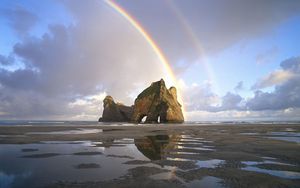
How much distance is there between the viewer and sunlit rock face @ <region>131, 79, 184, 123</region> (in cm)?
13401

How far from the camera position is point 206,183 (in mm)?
13055

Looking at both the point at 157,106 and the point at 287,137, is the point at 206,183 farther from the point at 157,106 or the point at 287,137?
the point at 157,106

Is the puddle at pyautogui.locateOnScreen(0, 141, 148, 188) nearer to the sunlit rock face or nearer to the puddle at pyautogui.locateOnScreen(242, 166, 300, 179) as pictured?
the puddle at pyautogui.locateOnScreen(242, 166, 300, 179)

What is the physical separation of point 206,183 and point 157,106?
122215 millimetres

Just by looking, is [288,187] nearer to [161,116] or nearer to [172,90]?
[161,116]

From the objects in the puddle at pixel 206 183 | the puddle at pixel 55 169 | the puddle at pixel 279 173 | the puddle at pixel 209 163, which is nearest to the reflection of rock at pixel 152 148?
the puddle at pixel 55 169

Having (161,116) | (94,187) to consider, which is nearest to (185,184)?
(94,187)

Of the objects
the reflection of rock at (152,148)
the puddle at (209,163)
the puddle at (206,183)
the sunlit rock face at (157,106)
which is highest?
the sunlit rock face at (157,106)

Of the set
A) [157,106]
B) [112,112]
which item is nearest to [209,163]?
[157,106]

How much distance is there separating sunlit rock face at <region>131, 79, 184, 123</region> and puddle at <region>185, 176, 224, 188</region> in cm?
11715

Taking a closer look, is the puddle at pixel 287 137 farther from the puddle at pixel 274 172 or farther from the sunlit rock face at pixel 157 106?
the sunlit rock face at pixel 157 106

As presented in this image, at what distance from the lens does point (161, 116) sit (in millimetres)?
134250

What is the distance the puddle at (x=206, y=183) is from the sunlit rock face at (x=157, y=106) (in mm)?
117155

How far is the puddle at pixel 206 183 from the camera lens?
41.1ft
